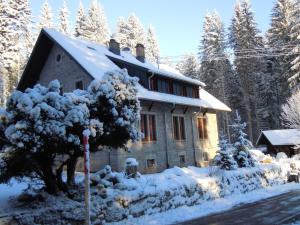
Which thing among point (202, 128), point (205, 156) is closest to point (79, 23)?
point (202, 128)

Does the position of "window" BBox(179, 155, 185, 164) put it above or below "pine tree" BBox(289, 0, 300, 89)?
below

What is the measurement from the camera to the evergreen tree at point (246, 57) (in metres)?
55.6

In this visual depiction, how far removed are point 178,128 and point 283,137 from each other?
2143 cm

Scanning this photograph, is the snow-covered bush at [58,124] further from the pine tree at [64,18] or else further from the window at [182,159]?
the pine tree at [64,18]

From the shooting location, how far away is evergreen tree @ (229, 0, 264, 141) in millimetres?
55628

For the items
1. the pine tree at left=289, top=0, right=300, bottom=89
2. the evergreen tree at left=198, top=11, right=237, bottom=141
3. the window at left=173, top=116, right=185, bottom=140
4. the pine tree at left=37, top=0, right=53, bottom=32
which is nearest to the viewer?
the window at left=173, top=116, right=185, bottom=140

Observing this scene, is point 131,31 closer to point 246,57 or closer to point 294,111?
point 246,57

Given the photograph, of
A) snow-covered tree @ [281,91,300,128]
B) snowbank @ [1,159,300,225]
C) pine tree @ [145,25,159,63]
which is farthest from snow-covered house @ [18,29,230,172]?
pine tree @ [145,25,159,63]

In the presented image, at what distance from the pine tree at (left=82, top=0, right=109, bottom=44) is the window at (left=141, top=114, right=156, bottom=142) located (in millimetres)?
35027

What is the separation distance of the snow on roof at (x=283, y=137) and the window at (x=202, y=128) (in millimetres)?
14980

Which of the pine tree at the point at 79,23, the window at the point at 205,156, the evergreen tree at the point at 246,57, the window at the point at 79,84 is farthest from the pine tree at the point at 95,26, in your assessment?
the window at the point at 79,84

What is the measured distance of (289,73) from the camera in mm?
51094

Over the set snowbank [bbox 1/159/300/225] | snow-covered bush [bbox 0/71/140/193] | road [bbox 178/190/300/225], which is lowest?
road [bbox 178/190/300/225]

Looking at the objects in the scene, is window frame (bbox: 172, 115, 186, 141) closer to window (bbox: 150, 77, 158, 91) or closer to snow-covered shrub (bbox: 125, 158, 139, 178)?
window (bbox: 150, 77, 158, 91)
